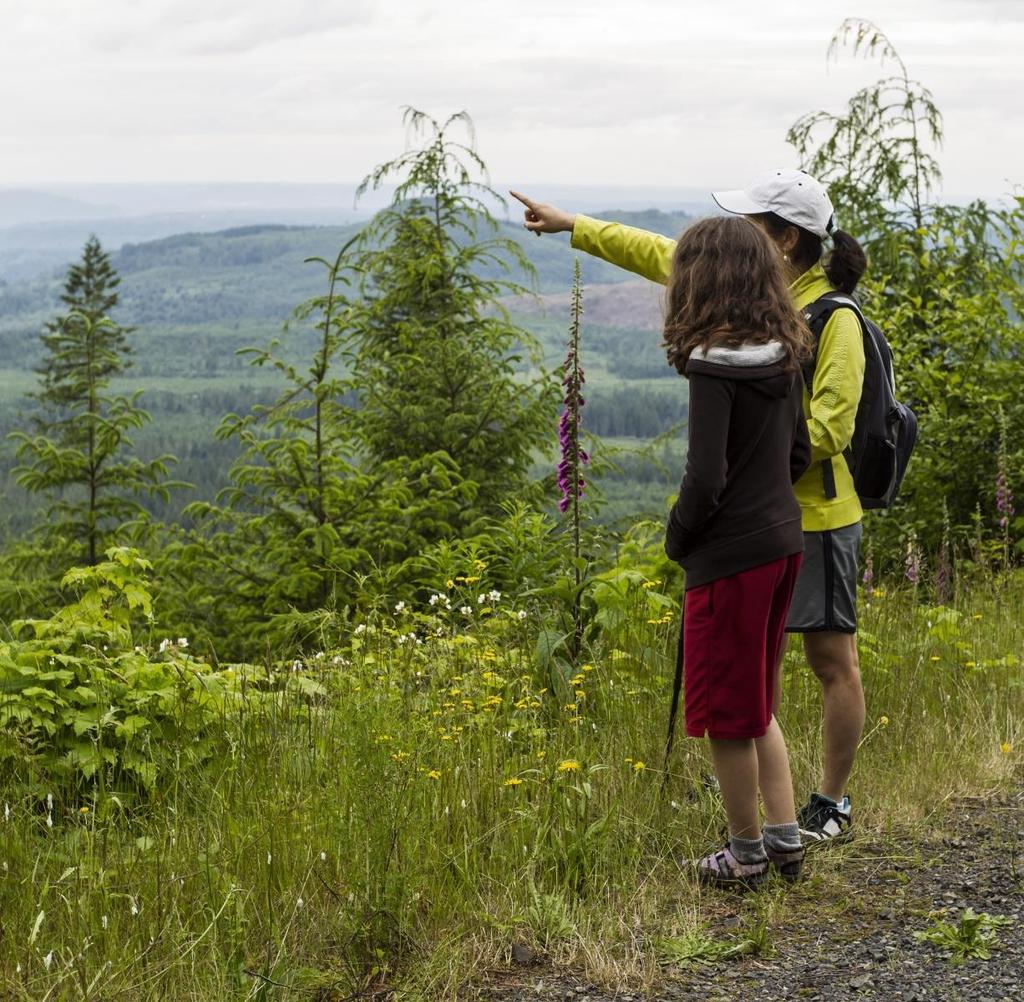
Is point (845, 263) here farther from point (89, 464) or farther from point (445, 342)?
point (89, 464)

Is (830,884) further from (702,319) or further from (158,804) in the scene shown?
(158,804)

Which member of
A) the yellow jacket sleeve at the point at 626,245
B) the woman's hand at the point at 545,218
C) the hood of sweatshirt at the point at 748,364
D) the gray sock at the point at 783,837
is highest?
the woman's hand at the point at 545,218

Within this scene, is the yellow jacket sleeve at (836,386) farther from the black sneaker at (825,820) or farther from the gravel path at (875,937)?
the gravel path at (875,937)

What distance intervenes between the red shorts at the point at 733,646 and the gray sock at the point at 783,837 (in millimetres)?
355

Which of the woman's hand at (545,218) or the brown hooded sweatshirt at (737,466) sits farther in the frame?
the woman's hand at (545,218)

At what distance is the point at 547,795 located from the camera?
3.67 metres

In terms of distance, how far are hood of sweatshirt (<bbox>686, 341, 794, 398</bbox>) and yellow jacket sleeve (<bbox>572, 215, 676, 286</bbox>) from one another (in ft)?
2.72

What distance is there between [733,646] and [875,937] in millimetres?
829

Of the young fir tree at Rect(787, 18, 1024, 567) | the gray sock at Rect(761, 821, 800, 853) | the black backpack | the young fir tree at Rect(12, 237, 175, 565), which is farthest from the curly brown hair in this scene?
the young fir tree at Rect(12, 237, 175, 565)

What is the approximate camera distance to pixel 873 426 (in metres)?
3.53

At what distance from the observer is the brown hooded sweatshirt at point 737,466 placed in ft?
10.0

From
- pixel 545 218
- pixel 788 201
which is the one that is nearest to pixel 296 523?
pixel 545 218

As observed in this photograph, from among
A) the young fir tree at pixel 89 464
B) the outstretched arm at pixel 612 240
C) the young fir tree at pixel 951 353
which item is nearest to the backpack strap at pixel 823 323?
the outstretched arm at pixel 612 240

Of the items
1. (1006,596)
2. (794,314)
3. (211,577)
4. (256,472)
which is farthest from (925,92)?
(794,314)
